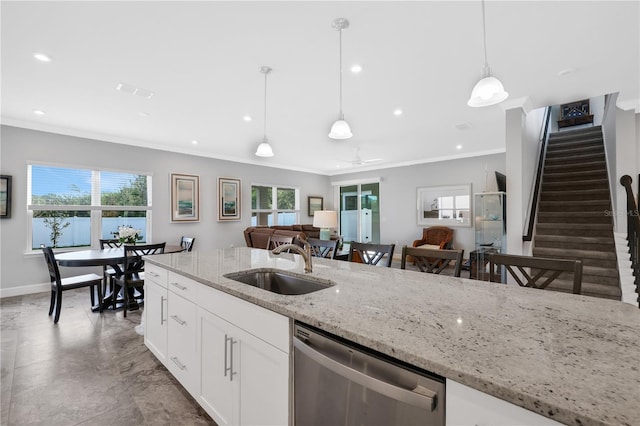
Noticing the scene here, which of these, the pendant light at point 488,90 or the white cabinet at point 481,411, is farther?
the pendant light at point 488,90

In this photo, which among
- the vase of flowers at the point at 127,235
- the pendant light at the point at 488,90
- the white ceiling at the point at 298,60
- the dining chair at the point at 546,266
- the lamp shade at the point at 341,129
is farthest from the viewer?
the vase of flowers at the point at 127,235

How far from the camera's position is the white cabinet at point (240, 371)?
121 cm

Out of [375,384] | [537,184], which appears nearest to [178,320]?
[375,384]

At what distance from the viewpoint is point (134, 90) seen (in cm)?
325

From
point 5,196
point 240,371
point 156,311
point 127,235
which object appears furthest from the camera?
point 5,196

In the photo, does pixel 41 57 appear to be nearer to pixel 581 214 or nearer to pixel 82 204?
pixel 82 204

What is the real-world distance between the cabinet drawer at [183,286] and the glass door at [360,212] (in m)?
6.95

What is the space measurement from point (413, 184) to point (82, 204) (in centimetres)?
710

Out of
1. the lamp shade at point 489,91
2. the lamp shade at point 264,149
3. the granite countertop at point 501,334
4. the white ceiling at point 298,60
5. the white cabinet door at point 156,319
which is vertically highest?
the white ceiling at point 298,60

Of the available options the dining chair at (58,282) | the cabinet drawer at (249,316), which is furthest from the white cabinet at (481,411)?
the dining chair at (58,282)

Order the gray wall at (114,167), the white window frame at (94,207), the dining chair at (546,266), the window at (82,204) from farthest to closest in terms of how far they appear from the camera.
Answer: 1. the window at (82,204)
2. the white window frame at (94,207)
3. the gray wall at (114,167)
4. the dining chair at (546,266)

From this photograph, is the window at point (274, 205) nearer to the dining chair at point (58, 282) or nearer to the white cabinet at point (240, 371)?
the dining chair at point (58, 282)

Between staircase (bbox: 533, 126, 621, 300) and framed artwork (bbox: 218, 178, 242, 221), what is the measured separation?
232 inches

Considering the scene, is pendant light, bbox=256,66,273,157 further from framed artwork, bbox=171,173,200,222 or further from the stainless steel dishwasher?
framed artwork, bbox=171,173,200,222
